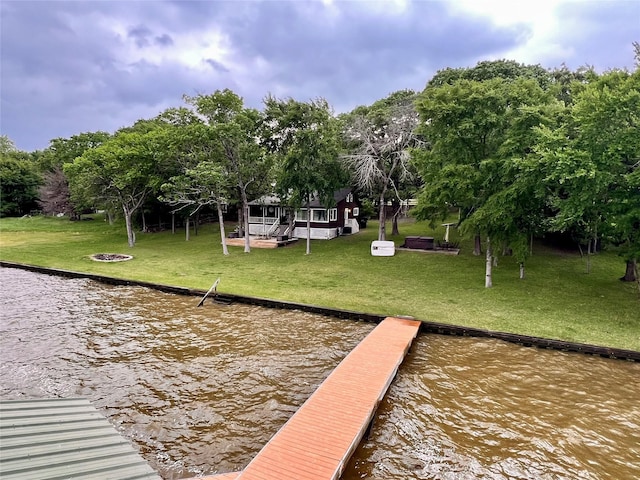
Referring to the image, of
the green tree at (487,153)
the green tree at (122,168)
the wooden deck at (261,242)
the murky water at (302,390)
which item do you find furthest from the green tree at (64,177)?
the green tree at (487,153)

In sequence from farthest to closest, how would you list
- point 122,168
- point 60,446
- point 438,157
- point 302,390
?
1. point 122,168
2. point 438,157
3. point 302,390
4. point 60,446

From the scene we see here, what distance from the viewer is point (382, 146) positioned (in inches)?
949

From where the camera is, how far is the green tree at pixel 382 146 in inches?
938

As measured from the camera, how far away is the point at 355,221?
113 ft

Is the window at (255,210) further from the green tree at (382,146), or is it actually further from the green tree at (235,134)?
the green tree at (382,146)

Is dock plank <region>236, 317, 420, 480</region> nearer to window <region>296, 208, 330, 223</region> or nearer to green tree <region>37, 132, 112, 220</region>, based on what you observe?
window <region>296, 208, 330, 223</region>

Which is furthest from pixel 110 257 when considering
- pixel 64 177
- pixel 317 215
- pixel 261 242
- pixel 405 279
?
pixel 64 177

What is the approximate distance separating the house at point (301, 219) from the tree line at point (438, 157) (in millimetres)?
1927

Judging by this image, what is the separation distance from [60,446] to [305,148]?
2055 cm

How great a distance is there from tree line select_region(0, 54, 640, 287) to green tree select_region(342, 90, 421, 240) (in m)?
0.09

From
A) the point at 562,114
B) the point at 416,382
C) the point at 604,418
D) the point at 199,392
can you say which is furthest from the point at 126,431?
the point at 562,114

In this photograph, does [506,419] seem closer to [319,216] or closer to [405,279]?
[405,279]

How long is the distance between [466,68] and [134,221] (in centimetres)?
3493

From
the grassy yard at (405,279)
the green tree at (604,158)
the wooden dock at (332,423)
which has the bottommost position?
the wooden dock at (332,423)
